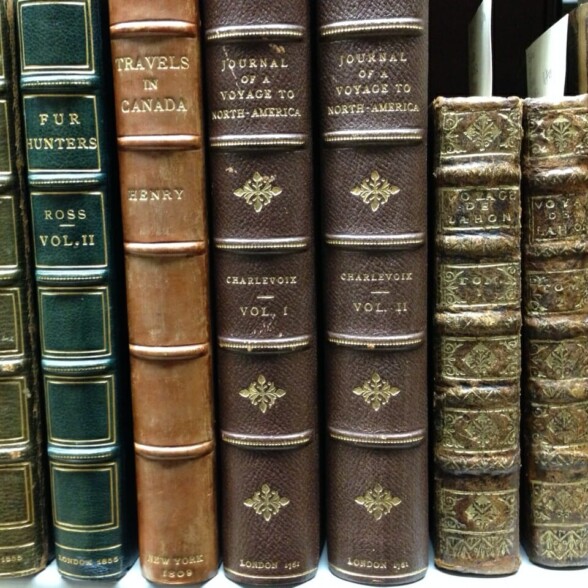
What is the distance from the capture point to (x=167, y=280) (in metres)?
0.68

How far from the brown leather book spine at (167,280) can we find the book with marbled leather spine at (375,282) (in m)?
0.12

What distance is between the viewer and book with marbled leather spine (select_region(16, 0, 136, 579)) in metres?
0.65

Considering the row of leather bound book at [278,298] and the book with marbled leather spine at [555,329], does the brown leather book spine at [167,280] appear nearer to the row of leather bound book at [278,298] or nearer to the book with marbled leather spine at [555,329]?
the row of leather bound book at [278,298]

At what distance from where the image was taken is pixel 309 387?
706 mm

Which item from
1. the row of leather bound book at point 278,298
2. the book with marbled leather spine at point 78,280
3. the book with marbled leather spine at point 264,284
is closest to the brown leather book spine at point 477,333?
the row of leather bound book at point 278,298

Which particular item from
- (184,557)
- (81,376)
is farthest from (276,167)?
(184,557)

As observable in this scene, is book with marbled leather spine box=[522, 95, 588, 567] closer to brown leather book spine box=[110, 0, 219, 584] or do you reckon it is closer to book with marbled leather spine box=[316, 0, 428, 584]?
book with marbled leather spine box=[316, 0, 428, 584]

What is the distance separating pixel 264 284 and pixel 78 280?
0.17 meters

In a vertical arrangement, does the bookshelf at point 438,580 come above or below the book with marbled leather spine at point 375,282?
below

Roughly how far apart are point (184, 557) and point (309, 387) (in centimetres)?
20

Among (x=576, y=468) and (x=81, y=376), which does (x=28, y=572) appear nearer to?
(x=81, y=376)

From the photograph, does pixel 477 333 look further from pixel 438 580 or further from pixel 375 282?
pixel 438 580

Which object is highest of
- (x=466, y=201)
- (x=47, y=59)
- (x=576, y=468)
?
(x=47, y=59)

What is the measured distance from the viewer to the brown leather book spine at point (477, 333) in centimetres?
67
